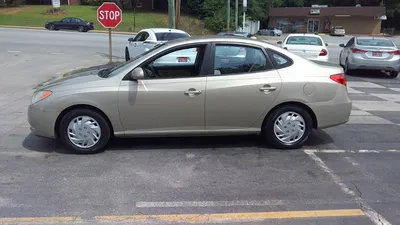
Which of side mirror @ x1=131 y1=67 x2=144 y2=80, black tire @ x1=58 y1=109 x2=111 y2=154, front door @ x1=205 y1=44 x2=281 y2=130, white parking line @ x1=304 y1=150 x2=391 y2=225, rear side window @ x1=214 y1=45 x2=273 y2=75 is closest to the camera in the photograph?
white parking line @ x1=304 y1=150 x2=391 y2=225

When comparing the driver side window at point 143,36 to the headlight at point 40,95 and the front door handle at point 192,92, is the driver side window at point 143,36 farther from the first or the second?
the front door handle at point 192,92

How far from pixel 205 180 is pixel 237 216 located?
2.99ft

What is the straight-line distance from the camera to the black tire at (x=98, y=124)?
17.5 feet

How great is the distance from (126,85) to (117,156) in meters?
0.98

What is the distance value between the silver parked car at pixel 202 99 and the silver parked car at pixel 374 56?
8798 millimetres

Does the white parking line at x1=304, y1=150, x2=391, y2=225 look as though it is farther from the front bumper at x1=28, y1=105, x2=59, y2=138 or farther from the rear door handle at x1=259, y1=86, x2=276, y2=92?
the front bumper at x1=28, y1=105, x2=59, y2=138

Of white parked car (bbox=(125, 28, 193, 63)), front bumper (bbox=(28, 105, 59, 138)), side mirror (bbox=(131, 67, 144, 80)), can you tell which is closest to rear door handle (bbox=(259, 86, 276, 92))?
side mirror (bbox=(131, 67, 144, 80))

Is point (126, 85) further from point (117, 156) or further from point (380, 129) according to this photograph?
point (380, 129)

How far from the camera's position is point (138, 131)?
546cm

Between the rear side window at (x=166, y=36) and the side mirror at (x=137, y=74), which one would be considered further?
the rear side window at (x=166, y=36)

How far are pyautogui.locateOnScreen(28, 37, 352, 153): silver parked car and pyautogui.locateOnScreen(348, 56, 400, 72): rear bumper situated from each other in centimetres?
878

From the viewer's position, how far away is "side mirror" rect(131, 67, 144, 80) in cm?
522

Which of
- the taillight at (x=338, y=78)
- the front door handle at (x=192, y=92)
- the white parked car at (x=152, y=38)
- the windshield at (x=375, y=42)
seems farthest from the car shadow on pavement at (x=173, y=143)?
the windshield at (x=375, y=42)

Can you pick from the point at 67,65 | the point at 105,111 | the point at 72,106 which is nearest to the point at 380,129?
the point at 105,111
